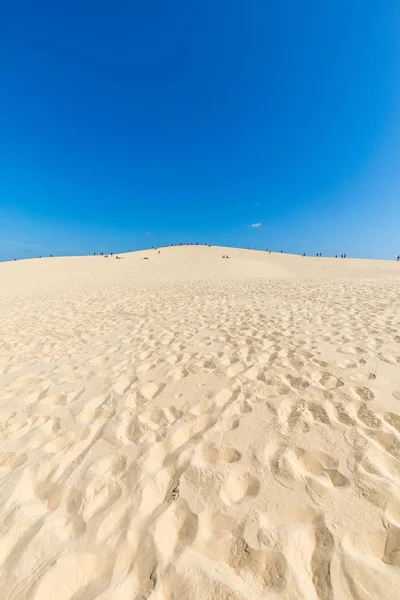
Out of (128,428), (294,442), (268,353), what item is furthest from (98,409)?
(268,353)

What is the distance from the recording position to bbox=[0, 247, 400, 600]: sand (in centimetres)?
173

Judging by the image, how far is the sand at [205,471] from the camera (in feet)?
5.66

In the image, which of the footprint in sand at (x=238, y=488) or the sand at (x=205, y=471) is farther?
the footprint in sand at (x=238, y=488)

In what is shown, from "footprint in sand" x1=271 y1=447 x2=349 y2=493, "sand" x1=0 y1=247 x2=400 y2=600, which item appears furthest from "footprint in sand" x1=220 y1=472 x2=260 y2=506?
"footprint in sand" x1=271 y1=447 x2=349 y2=493

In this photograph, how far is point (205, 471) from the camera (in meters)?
2.53

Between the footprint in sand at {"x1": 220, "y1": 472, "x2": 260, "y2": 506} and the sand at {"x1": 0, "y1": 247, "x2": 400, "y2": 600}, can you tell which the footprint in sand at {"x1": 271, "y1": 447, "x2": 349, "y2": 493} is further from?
the footprint in sand at {"x1": 220, "y1": 472, "x2": 260, "y2": 506}

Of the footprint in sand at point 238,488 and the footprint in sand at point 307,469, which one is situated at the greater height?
the footprint in sand at point 307,469

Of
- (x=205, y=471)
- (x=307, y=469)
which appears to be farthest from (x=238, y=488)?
(x=307, y=469)

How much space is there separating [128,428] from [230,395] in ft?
4.88

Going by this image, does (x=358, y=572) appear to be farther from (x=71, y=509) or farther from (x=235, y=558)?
(x=71, y=509)

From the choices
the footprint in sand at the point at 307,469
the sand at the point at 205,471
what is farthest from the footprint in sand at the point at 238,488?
the footprint in sand at the point at 307,469

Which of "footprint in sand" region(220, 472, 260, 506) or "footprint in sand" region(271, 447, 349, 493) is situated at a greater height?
"footprint in sand" region(271, 447, 349, 493)

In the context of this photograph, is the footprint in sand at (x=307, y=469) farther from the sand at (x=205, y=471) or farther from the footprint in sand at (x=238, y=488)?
the footprint in sand at (x=238, y=488)

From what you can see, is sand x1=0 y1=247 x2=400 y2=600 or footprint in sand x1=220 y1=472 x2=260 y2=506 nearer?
sand x1=0 y1=247 x2=400 y2=600
